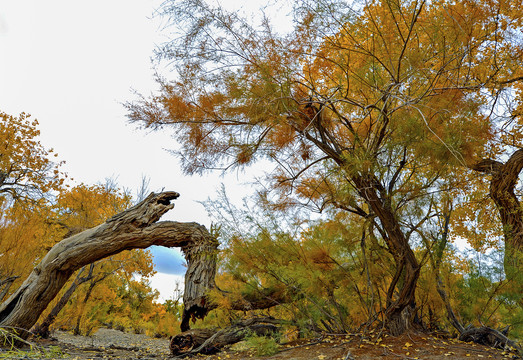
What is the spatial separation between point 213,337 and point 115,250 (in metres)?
1.77

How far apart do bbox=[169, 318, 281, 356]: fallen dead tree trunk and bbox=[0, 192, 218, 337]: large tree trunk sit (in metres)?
0.44

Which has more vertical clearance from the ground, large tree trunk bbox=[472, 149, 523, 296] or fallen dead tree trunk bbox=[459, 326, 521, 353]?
large tree trunk bbox=[472, 149, 523, 296]

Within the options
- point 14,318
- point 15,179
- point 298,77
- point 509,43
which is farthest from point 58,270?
point 15,179

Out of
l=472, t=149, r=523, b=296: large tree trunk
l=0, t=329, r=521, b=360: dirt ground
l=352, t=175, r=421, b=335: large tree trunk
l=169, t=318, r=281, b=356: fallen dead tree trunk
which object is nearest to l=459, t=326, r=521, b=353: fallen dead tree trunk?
l=0, t=329, r=521, b=360: dirt ground

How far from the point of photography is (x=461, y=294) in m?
3.96

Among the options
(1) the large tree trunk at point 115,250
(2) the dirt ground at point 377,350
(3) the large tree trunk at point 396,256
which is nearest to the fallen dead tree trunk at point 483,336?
(2) the dirt ground at point 377,350

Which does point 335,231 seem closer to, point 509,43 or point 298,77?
point 298,77

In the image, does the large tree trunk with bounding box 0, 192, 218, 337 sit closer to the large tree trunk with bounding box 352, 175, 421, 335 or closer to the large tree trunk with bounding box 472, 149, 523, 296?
the large tree trunk with bounding box 352, 175, 421, 335

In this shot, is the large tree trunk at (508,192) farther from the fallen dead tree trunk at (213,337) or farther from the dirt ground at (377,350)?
the fallen dead tree trunk at (213,337)

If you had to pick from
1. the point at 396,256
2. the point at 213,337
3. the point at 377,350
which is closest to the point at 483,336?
the point at 396,256

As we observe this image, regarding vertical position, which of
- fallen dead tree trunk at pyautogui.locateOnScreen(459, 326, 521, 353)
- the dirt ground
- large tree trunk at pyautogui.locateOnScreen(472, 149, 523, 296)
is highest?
large tree trunk at pyautogui.locateOnScreen(472, 149, 523, 296)

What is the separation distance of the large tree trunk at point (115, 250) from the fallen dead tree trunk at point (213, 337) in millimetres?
436

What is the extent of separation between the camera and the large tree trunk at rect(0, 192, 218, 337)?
4684mm

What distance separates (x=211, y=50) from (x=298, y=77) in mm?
863
